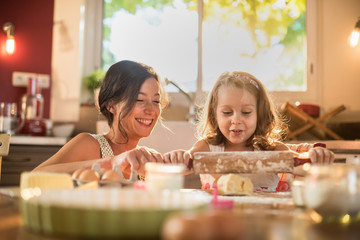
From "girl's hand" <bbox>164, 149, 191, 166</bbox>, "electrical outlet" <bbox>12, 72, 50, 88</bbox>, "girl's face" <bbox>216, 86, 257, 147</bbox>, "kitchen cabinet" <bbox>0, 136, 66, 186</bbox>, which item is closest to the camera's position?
"girl's hand" <bbox>164, 149, 191, 166</bbox>

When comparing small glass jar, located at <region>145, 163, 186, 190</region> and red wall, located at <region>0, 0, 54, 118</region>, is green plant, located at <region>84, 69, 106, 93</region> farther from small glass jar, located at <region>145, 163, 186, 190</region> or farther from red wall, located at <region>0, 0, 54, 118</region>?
small glass jar, located at <region>145, 163, 186, 190</region>

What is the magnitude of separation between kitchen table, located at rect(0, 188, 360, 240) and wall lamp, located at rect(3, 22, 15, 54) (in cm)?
278

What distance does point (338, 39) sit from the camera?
10.9 ft

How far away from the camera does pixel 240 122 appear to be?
5.90 feet

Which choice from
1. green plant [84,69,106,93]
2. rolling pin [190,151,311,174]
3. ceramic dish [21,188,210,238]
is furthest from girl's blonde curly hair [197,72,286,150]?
green plant [84,69,106,93]

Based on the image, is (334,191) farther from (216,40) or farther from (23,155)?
(216,40)

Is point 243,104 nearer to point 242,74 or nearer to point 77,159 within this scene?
point 242,74

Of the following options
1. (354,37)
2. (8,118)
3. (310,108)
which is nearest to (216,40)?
(310,108)

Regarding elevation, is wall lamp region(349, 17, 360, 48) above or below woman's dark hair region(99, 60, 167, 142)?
above

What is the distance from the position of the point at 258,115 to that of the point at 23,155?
1.71 metres

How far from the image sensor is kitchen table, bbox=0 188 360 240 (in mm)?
513

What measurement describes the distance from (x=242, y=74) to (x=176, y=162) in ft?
3.22

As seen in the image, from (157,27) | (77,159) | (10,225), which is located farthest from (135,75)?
(157,27)

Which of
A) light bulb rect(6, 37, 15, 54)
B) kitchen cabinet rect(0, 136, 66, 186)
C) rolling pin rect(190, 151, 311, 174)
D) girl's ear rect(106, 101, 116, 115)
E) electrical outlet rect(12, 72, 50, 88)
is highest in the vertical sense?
light bulb rect(6, 37, 15, 54)
